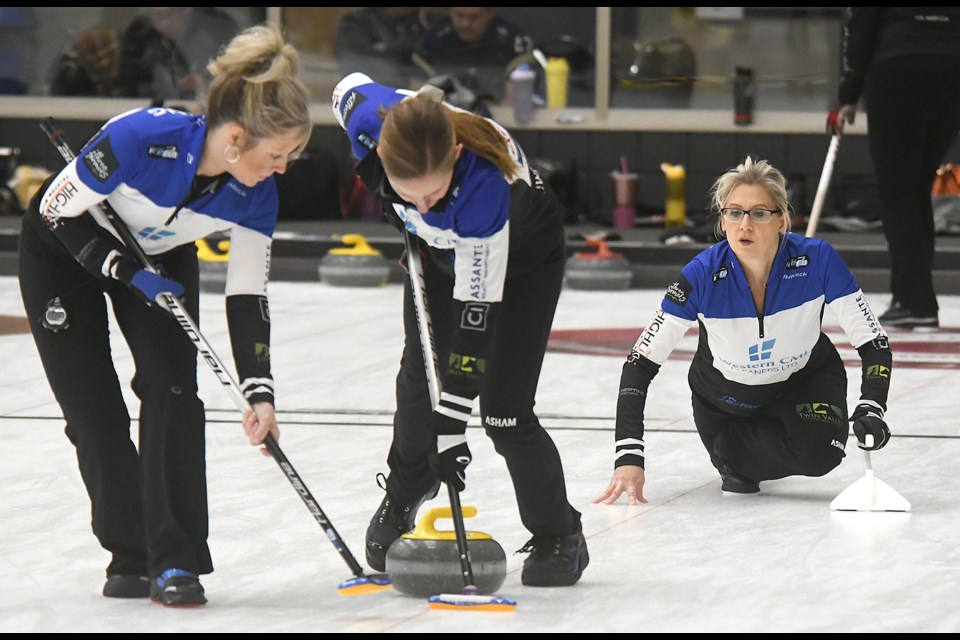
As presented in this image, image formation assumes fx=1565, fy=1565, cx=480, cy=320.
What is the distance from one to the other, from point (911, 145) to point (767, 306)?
110 inches

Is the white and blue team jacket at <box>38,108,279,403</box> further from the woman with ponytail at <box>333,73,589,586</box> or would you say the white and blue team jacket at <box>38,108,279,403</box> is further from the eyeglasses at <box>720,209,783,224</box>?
the eyeglasses at <box>720,209,783,224</box>

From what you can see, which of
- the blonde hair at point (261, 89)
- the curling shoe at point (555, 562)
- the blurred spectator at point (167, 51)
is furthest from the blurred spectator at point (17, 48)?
the curling shoe at point (555, 562)

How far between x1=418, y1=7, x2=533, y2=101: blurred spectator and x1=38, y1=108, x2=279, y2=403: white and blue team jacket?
289 inches

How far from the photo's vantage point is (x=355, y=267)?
336 inches

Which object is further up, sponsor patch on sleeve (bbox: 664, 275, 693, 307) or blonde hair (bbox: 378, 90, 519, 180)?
blonde hair (bbox: 378, 90, 519, 180)

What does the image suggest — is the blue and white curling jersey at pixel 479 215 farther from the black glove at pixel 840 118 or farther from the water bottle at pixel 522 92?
the water bottle at pixel 522 92

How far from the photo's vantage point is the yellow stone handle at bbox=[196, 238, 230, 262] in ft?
27.8

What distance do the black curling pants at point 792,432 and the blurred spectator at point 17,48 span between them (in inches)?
320

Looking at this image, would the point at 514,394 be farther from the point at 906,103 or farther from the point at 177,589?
the point at 906,103

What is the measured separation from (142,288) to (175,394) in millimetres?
222

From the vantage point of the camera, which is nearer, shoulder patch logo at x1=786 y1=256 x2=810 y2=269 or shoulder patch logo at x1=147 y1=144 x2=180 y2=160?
shoulder patch logo at x1=147 y1=144 x2=180 y2=160

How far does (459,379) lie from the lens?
278 centimetres

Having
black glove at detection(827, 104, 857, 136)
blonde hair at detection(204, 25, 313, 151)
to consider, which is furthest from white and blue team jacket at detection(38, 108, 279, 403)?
black glove at detection(827, 104, 857, 136)

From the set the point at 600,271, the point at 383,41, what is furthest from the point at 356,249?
the point at 383,41
